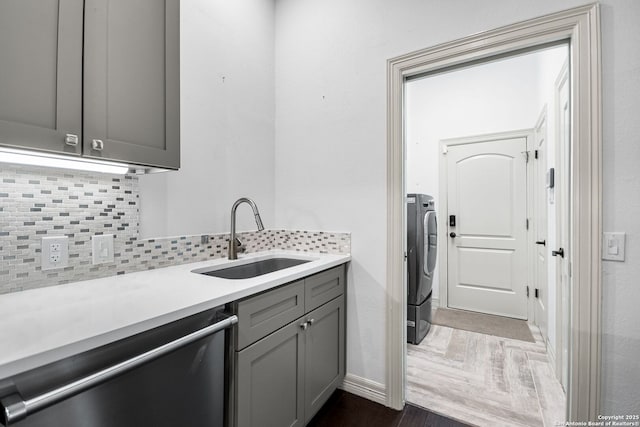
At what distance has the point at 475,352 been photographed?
2.54 metres

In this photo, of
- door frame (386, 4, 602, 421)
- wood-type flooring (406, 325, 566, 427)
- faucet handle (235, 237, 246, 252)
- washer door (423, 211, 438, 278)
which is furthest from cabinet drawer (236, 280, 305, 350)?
washer door (423, 211, 438, 278)

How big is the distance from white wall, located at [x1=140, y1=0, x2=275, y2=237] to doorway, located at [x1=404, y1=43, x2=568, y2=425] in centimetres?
183

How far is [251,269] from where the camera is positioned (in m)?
1.89

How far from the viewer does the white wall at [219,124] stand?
166 cm

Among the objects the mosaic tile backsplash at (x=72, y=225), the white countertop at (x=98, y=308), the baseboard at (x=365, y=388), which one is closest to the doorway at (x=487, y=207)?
the baseboard at (x=365, y=388)

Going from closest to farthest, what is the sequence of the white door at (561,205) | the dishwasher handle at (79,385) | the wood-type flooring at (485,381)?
the dishwasher handle at (79,385) < the wood-type flooring at (485,381) < the white door at (561,205)

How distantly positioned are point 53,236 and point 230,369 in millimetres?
885

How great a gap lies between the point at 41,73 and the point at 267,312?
112cm

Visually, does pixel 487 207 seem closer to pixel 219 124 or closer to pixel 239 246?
pixel 239 246

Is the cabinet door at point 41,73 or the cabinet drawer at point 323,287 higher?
the cabinet door at point 41,73

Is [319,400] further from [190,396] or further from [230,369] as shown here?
[190,396]

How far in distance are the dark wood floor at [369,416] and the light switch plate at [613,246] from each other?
3.76 feet

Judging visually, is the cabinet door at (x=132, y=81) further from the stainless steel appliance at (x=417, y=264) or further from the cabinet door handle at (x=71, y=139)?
the stainless steel appliance at (x=417, y=264)

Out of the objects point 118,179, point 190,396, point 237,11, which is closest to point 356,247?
point 190,396
